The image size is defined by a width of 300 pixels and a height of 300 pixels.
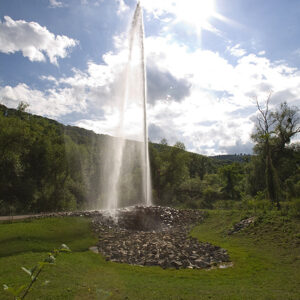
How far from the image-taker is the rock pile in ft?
40.4

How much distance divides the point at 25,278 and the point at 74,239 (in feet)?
24.0

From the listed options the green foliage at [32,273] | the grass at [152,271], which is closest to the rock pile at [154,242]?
the grass at [152,271]

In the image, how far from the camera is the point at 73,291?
309 inches

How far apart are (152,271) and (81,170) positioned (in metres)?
32.1

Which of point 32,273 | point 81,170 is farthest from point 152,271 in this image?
point 81,170

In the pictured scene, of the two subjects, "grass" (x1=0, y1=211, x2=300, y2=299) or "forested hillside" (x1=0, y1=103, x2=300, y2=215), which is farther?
"forested hillside" (x1=0, y1=103, x2=300, y2=215)

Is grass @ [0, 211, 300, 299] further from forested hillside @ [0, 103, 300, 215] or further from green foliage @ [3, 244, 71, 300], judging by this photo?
forested hillside @ [0, 103, 300, 215]

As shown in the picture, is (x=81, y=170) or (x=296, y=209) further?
(x=81, y=170)

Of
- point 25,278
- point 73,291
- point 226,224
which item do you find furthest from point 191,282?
point 226,224

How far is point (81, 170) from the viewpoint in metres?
40.7

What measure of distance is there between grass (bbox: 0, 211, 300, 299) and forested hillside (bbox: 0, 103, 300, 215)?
851cm

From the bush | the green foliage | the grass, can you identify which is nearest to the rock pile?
the grass

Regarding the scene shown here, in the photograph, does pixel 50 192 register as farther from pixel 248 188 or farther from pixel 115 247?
pixel 248 188

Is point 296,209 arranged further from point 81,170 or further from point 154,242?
point 81,170
